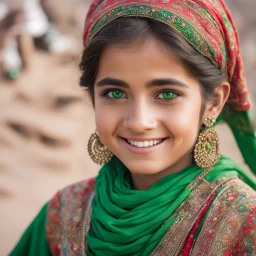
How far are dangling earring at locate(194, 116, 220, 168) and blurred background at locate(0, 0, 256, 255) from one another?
2.49 meters

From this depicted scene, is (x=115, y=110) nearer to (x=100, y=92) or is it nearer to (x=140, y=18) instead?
(x=100, y=92)

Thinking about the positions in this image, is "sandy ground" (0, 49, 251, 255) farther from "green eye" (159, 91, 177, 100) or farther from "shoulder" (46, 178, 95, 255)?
"green eye" (159, 91, 177, 100)

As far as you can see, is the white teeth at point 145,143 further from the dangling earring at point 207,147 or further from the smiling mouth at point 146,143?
the dangling earring at point 207,147

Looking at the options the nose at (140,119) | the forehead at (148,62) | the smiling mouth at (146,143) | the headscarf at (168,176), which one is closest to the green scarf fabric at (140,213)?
the headscarf at (168,176)

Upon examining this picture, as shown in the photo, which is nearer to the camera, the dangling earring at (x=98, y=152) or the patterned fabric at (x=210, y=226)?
the patterned fabric at (x=210, y=226)

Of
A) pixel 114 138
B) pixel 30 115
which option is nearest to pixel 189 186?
pixel 114 138

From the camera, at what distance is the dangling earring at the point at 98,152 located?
6.77ft

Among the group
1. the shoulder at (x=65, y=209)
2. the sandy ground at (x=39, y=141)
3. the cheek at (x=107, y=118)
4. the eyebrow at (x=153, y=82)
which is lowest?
the shoulder at (x=65, y=209)

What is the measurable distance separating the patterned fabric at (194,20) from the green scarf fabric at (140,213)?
0.42 metres

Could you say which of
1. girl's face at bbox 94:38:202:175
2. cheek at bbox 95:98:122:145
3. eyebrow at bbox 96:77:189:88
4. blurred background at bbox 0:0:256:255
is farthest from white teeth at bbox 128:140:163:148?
blurred background at bbox 0:0:256:255

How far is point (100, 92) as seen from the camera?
1.80 m

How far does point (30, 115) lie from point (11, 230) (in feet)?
6.13

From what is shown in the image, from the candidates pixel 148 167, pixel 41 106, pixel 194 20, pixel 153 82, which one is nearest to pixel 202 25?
pixel 194 20

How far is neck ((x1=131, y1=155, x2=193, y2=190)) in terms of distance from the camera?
187cm
